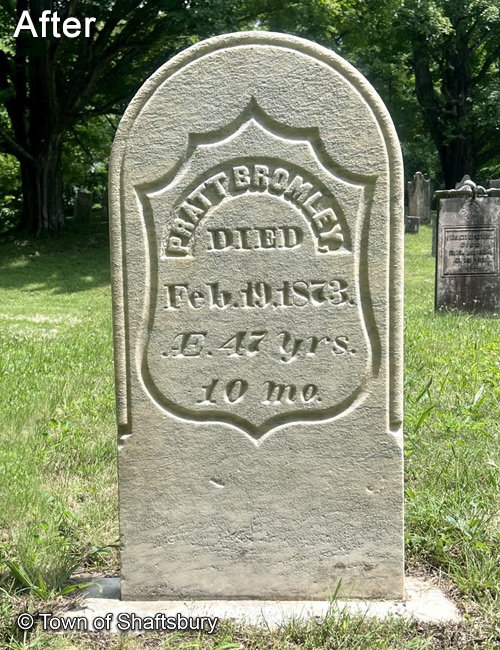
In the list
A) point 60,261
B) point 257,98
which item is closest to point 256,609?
point 257,98

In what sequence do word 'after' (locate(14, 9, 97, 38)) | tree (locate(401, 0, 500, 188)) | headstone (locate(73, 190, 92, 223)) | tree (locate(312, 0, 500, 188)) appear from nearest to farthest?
word 'after' (locate(14, 9, 97, 38)) → headstone (locate(73, 190, 92, 223)) → tree (locate(312, 0, 500, 188)) → tree (locate(401, 0, 500, 188))

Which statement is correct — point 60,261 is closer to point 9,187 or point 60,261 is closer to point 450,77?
point 9,187

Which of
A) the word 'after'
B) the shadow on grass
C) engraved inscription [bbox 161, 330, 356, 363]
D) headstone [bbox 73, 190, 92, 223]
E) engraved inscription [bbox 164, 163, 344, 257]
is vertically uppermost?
the word 'after'

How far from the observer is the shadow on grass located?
15.2 m

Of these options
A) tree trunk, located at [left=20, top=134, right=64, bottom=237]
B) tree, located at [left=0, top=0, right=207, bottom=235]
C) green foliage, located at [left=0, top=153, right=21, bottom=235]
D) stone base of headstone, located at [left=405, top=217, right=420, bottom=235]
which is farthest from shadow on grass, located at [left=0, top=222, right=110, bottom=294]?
stone base of headstone, located at [left=405, top=217, right=420, bottom=235]

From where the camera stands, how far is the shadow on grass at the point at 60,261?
15.2 m

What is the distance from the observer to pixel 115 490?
12.8ft

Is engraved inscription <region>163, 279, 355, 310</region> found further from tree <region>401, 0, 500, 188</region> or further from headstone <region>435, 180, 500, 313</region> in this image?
tree <region>401, 0, 500, 188</region>

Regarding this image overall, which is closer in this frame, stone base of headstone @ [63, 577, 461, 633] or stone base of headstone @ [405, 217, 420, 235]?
stone base of headstone @ [63, 577, 461, 633]

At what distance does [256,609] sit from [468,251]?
6925 millimetres

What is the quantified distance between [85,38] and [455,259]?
1288cm

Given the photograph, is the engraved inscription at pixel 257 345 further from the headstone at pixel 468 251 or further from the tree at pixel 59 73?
the tree at pixel 59 73

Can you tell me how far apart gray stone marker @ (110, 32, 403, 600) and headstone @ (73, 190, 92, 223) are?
20208mm

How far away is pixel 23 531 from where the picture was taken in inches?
130
